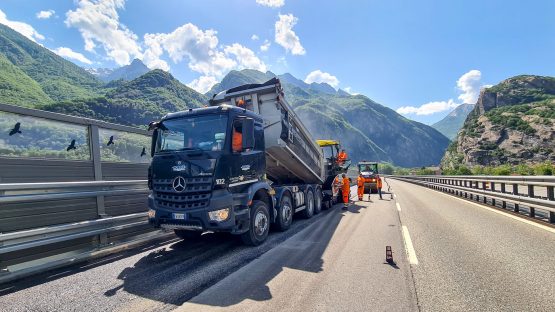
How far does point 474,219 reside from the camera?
8.58 meters

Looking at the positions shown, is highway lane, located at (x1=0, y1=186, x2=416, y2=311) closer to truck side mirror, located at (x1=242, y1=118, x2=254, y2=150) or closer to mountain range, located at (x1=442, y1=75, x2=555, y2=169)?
truck side mirror, located at (x1=242, y1=118, x2=254, y2=150)

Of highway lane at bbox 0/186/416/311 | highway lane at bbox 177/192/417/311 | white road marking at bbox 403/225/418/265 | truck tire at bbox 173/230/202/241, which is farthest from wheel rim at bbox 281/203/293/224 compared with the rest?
white road marking at bbox 403/225/418/265

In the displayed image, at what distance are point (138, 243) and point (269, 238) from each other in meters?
2.82

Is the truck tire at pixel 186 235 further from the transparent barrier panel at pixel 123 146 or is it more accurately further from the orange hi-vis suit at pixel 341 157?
the orange hi-vis suit at pixel 341 157

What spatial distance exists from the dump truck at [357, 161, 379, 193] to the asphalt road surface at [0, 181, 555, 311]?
13567mm

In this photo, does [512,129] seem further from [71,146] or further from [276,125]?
[71,146]

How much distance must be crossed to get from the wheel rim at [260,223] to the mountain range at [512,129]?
98.2 metres

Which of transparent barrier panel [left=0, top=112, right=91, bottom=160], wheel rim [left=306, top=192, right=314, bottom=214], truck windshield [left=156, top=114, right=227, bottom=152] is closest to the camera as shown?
transparent barrier panel [left=0, top=112, right=91, bottom=160]

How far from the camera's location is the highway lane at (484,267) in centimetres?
333

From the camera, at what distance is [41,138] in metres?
5.64

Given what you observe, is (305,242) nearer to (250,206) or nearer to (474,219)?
(250,206)

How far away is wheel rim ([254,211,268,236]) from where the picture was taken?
6.30 meters

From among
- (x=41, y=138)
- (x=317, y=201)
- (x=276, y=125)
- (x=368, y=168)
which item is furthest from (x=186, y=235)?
(x=368, y=168)

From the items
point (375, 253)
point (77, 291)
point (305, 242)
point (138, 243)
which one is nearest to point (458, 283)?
point (375, 253)
